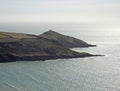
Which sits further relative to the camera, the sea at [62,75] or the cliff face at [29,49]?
the cliff face at [29,49]

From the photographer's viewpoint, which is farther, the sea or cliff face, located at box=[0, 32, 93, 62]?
cliff face, located at box=[0, 32, 93, 62]

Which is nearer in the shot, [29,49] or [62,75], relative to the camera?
[62,75]

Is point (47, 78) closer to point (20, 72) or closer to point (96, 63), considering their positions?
point (20, 72)

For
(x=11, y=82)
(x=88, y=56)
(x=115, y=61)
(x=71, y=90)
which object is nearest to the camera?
(x=71, y=90)

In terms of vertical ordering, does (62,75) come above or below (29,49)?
below

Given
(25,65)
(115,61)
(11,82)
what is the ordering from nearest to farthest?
(11,82) < (25,65) < (115,61)

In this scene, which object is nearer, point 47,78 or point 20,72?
point 47,78

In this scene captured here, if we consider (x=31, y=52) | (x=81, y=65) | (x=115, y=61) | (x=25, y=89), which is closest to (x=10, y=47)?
(x=31, y=52)
